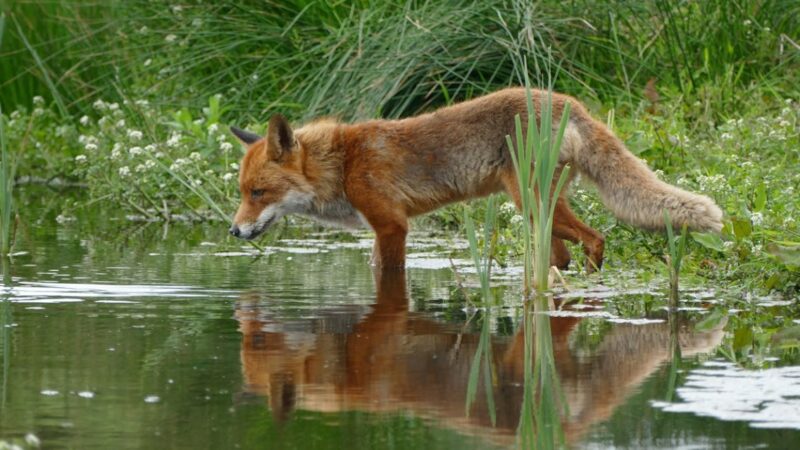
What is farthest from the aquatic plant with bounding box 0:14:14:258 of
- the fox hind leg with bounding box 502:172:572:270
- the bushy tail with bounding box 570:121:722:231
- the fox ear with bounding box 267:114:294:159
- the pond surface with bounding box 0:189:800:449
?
the bushy tail with bounding box 570:121:722:231

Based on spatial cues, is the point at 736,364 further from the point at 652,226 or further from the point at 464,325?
the point at 652,226

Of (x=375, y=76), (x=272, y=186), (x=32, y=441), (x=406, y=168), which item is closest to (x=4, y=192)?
(x=272, y=186)

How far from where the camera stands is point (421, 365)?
5348mm

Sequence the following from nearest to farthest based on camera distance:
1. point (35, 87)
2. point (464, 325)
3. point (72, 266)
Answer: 1. point (464, 325)
2. point (72, 266)
3. point (35, 87)

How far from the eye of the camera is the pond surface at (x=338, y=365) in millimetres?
4297

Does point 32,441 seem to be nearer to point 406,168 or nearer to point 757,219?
point 757,219

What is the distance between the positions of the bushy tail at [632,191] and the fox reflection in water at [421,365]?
1431 mm

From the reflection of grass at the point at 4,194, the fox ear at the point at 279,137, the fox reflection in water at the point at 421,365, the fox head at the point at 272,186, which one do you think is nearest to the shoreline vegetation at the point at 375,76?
the fox head at the point at 272,186

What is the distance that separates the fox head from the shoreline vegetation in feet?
3.59

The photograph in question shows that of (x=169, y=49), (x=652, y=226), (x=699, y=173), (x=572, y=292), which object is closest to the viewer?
(x=572, y=292)

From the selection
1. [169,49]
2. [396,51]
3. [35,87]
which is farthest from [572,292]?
→ [35,87]

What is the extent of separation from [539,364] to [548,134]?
1.70m

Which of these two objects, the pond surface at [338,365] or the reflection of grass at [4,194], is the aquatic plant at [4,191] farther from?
the pond surface at [338,365]

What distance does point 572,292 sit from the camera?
7.29m
